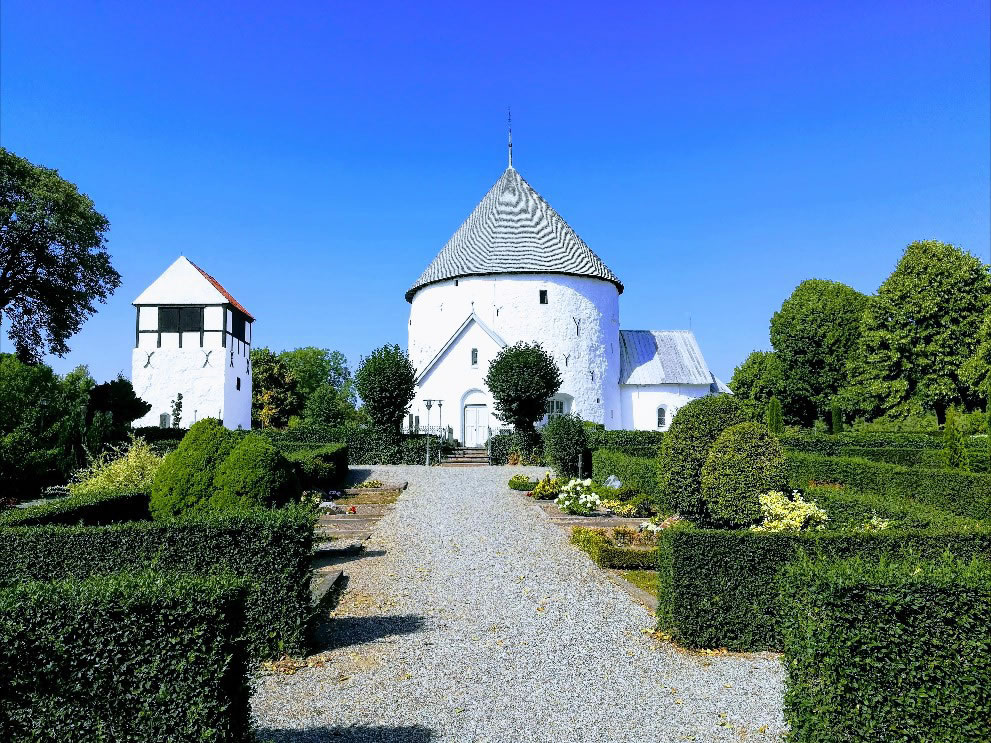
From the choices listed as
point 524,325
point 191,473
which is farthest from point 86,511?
point 524,325

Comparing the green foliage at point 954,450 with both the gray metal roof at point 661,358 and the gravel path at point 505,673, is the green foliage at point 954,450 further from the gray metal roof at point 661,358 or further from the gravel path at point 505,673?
the gray metal roof at point 661,358

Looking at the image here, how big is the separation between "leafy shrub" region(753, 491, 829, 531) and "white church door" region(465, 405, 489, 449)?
25.8 m

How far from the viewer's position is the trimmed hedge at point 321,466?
16516 mm

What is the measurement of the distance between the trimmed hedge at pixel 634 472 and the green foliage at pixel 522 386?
26.5 ft

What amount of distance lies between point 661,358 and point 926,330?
13125mm

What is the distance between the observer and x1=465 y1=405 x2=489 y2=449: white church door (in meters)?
34.4

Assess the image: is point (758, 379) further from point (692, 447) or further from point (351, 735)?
point (351, 735)

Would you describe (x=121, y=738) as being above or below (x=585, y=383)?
below

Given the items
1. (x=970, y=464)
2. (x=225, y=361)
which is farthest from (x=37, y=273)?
(x=970, y=464)

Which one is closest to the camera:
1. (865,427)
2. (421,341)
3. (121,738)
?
(121,738)

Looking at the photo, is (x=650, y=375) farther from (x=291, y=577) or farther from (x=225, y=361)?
(x=291, y=577)

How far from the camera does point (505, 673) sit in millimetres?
5684

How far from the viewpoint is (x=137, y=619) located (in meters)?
3.57

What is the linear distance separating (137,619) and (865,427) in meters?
38.9
